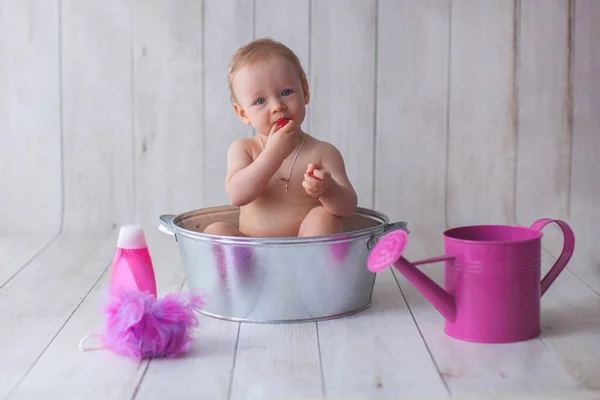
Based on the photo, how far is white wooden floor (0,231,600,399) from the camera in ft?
3.16

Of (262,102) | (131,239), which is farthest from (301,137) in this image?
(131,239)

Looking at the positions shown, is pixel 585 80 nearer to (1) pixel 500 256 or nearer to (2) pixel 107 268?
(1) pixel 500 256

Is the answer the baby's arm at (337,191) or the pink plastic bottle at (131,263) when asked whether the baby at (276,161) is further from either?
the pink plastic bottle at (131,263)

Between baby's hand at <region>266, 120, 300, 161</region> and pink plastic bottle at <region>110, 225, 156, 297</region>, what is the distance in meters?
0.24

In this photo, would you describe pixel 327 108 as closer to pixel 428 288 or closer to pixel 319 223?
pixel 319 223

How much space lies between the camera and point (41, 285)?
1431 millimetres

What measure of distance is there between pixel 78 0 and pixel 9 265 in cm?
61

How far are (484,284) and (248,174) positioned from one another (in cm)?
38

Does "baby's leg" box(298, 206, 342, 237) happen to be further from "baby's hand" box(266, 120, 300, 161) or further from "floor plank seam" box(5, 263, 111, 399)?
"floor plank seam" box(5, 263, 111, 399)

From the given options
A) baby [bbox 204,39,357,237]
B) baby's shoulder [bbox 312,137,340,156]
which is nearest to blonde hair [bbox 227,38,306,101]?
baby [bbox 204,39,357,237]

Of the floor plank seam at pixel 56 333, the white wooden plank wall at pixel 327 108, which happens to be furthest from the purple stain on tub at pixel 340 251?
the white wooden plank wall at pixel 327 108

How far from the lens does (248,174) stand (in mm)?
1235

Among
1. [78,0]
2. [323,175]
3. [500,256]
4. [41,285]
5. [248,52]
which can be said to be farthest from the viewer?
[78,0]

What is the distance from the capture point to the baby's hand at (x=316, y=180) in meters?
1.16
